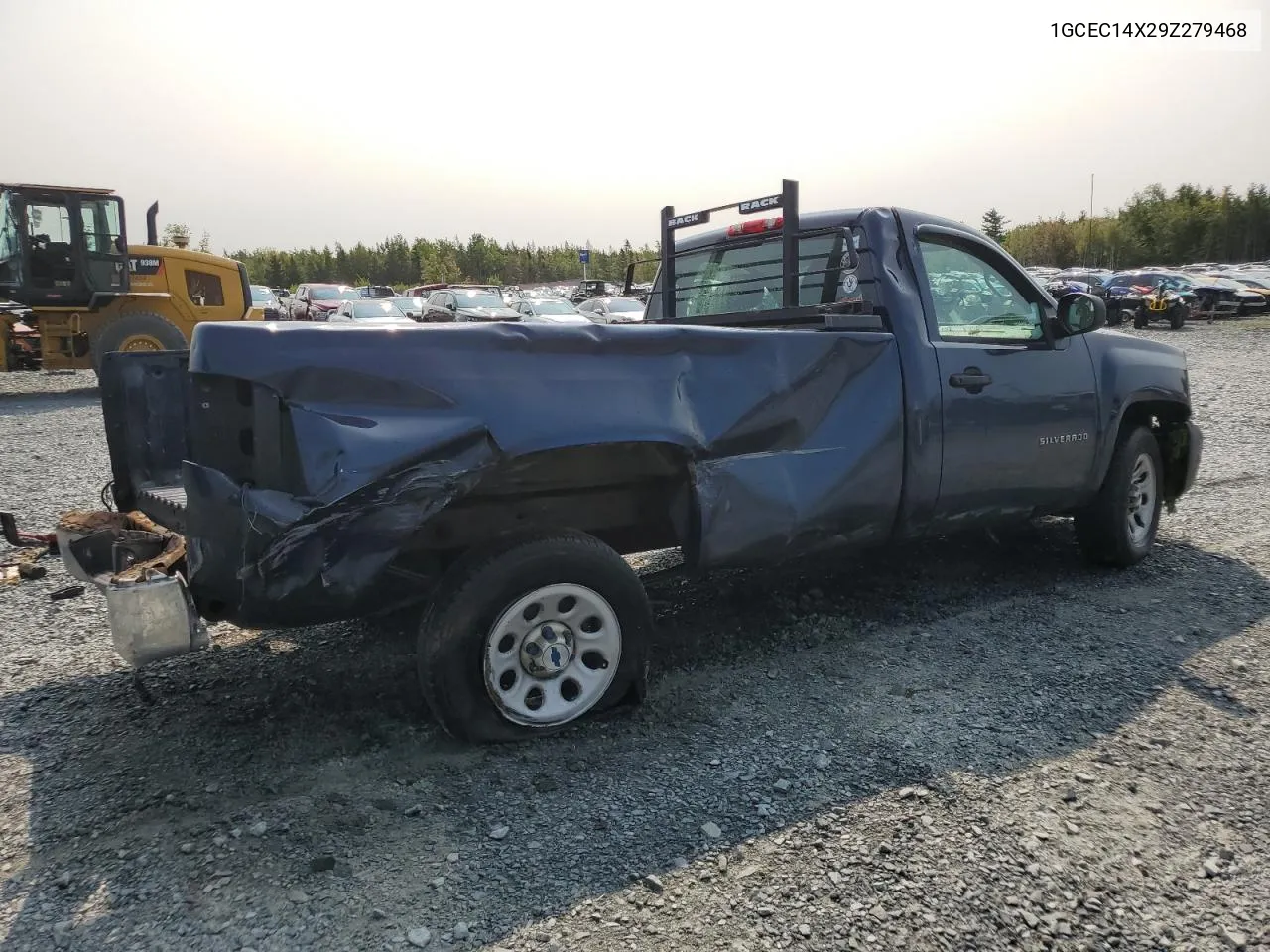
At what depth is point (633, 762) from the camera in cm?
321

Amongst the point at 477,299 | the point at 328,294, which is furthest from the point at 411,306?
the point at 477,299

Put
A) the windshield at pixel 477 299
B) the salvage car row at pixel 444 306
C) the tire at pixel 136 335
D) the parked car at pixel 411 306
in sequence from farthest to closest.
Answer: the parked car at pixel 411 306 < the windshield at pixel 477 299 < the salvage car row at pixel 444 306 < the tire at pixel 136 335

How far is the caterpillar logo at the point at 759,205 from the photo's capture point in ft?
15.3

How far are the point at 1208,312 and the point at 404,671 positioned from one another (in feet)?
107

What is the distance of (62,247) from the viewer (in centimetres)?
1377

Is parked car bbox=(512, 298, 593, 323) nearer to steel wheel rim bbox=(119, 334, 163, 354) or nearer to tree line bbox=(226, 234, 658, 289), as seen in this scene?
steel wheel rim bbox=(119, 334, 163, 354)

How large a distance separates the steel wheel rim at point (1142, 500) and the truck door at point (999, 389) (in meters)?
0.63

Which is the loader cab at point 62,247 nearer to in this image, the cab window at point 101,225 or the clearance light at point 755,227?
the cab window at point 101,225

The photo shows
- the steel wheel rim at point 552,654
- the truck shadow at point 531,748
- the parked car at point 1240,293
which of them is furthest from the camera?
the parked car at point 1240,293

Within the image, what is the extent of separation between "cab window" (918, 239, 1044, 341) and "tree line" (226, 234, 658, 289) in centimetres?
7596

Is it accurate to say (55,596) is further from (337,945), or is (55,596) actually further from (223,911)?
(337,945)

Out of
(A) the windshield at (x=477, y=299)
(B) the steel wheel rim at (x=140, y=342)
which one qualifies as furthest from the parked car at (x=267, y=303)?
(B) the steel wheel rim at (x=140, y=342)

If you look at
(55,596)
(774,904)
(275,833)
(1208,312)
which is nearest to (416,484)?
(275,833)

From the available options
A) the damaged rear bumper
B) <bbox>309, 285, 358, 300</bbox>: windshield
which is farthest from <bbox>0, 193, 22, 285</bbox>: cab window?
<bbox>309, 285, 358, 300</bbox>: windshield
